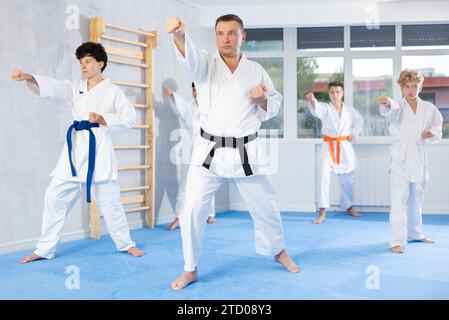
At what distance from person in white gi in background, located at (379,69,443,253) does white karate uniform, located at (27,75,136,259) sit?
70.1 inches

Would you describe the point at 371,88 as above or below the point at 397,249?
above

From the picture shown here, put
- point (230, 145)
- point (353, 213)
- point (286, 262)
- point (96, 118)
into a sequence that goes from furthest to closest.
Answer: point (353, 213) < point (96, 118) < point (286, 262) < point (230, 145)

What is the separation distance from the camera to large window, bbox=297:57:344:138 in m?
6.07

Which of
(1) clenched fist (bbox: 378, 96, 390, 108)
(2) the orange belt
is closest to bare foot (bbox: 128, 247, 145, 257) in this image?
(1) clenched fist (bbox: 378, 96, 390, 108)

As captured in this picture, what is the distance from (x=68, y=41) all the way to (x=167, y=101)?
1277mm

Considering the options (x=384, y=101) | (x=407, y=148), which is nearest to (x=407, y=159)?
(x=407, y=148)

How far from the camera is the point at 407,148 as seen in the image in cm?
363

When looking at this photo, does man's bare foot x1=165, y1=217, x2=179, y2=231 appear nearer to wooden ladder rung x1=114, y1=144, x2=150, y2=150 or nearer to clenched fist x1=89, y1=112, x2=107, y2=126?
wooden ladder rung x1=114, y1=144, x2=150, y2=150

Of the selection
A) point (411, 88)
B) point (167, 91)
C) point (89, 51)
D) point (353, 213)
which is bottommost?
point (353, 213)

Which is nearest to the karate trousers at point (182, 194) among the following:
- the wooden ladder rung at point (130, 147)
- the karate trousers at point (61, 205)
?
the wooden ladder rung at point (130, 147)

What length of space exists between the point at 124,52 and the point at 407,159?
7.98ft

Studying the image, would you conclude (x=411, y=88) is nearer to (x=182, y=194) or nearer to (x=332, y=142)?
(x=332, y=142)
